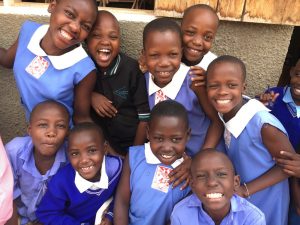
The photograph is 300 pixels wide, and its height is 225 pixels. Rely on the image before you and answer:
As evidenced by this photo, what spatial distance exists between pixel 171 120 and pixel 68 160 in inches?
29.0

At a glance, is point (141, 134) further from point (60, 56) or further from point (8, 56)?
point (8, 56)

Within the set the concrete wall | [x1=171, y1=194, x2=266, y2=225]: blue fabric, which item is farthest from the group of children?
the concrete wall

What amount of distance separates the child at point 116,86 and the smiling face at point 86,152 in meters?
0.37

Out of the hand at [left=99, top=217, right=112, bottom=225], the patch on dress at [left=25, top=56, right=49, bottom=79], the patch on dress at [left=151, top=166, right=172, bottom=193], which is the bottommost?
the hand at [left=99, top=217, right=112, bottom=225]

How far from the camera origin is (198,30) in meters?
2.56

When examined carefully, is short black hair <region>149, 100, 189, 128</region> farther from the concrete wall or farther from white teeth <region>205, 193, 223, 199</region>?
the concrete wall

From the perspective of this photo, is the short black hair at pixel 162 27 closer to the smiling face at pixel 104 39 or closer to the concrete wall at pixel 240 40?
the smiling face at pixel 104 39

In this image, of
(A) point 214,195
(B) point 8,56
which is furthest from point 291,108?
(B) point 8,56

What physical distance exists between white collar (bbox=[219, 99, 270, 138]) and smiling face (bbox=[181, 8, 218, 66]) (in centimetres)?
48

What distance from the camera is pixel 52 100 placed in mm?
2574

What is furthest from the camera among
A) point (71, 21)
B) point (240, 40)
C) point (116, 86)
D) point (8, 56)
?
point (240, 40)

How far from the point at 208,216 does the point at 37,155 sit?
3.71ft

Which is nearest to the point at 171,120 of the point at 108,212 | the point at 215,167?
the point at 215,167

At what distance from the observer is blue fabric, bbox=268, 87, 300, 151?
103 inches
